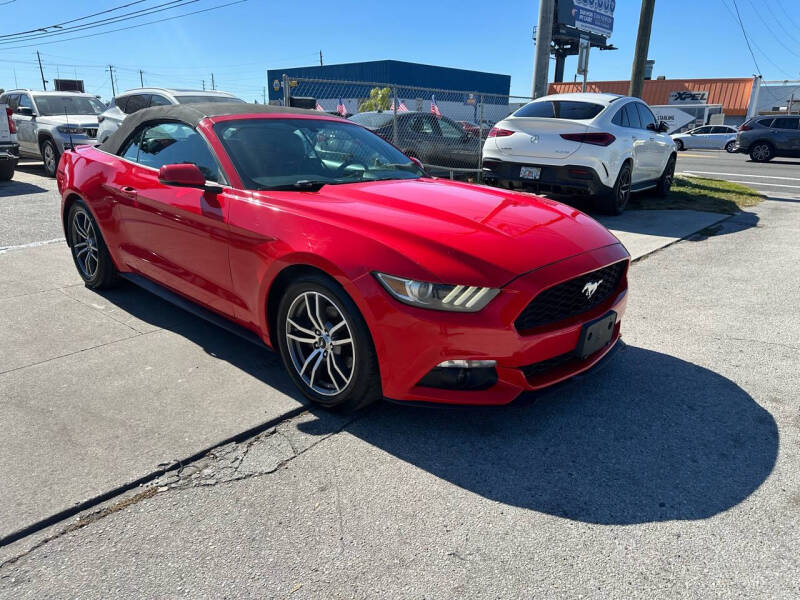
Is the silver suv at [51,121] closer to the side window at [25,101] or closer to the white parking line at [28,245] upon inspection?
the side window at [25,101]

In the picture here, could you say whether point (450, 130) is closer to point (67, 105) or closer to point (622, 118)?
point (622, 118)

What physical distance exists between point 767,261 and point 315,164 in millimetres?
5177

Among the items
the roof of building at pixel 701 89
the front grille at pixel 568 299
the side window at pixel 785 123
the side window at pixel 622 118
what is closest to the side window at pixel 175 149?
the front grille at pixel 568 299

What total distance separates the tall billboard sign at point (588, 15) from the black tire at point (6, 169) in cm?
4793

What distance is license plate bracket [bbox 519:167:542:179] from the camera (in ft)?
26.4

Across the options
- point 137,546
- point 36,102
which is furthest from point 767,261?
point 36,102

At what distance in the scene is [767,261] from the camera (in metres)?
6.25

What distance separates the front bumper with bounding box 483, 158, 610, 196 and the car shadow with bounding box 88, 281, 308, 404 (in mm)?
5325

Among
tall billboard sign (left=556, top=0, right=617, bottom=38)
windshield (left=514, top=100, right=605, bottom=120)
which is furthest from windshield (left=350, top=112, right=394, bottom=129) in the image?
tall billboard sign (left=556, top=0, right=617, bottom=38)

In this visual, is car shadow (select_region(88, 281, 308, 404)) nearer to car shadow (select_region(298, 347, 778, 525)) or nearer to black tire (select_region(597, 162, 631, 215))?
car shadow (select_region(298, 347, 778, 525))

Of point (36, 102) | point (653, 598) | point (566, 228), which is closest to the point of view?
point (653, 598)

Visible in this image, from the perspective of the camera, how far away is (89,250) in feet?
15.7

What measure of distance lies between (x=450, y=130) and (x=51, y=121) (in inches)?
312

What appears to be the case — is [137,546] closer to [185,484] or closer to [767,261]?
[185,484]
